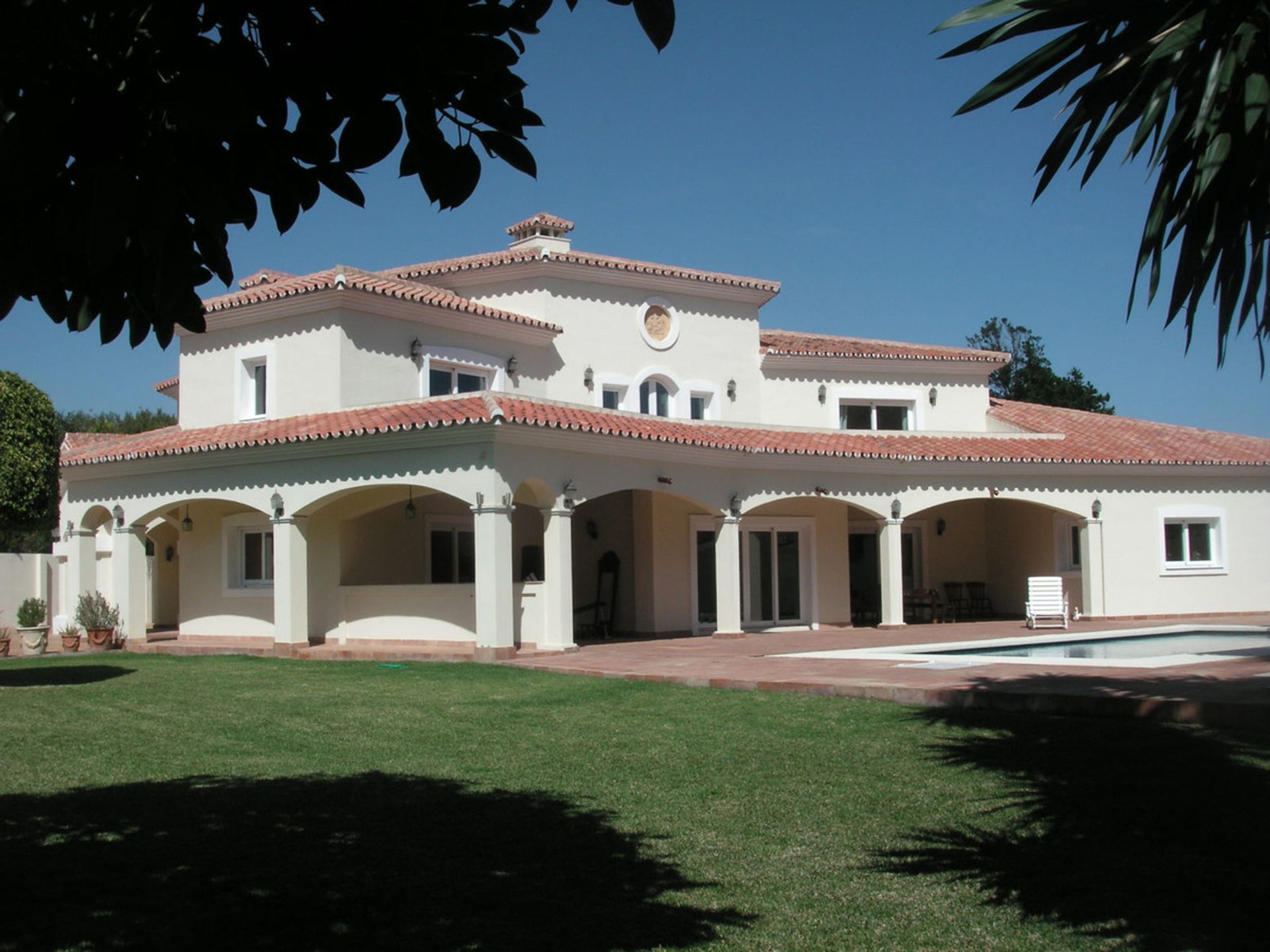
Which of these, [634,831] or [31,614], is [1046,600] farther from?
→ [31,614]

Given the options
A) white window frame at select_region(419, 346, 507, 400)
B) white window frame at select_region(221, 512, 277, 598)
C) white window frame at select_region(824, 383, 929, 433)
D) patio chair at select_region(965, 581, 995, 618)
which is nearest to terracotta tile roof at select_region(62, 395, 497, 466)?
white window frame at select_region(221, 512, 277, 598)

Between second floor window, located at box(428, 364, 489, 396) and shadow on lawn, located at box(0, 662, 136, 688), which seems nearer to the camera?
shadow on lawn, located at box(0, 662, 136, 688)

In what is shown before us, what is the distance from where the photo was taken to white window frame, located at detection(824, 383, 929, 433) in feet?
95.2

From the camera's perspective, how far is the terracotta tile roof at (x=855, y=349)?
2856 centimetres

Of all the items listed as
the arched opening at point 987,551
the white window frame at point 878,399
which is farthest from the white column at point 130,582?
the arched opening at point 987,551

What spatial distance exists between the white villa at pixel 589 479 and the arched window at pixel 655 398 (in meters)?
0.08

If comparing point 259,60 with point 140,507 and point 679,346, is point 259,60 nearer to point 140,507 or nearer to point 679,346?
point 140,507

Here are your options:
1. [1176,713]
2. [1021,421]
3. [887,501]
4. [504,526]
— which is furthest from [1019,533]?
[1176,713]

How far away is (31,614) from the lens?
2375 cm

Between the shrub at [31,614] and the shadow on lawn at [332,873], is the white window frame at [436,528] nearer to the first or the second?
the shrub at [31,614]

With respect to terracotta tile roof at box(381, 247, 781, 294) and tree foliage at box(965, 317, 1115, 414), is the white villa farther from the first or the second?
tree foliage at box(965, 317, 1115, 414)

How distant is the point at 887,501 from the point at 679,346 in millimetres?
5727

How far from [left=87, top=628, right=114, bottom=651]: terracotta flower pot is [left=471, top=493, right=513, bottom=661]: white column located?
353 inches

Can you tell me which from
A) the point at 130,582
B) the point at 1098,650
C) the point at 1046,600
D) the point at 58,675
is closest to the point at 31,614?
the point at 130,582
